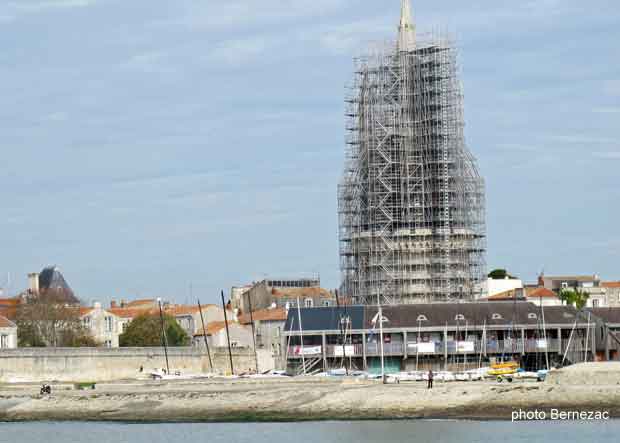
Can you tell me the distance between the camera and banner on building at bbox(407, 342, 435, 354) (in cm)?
9319

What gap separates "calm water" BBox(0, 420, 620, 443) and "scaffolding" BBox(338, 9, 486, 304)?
43.0 metres

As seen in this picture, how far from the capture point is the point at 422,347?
9331 centimetres

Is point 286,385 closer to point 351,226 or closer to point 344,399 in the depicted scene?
point 344,399

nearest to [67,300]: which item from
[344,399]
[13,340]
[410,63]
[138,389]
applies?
[13,340]

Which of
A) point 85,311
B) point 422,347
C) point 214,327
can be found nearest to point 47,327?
point 214,327

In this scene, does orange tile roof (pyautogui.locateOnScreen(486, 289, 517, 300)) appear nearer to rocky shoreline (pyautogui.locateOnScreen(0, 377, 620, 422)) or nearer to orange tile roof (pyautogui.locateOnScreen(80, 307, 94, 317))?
orange tile roof (pyautogui.locateOnScreen(80, 307, 94, 317))

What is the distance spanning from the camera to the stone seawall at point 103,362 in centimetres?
8750

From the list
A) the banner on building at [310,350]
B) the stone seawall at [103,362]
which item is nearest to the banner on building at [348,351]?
the banner on building at [310,350]

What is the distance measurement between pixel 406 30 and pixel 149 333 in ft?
88.8

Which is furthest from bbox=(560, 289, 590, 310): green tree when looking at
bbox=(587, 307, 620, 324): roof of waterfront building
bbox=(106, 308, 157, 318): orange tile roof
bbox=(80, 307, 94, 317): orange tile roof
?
bbox=(80, 307, 94, 317): orange tile roof

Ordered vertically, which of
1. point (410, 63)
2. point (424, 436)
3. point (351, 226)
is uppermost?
point (410, 63)

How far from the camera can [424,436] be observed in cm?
5550

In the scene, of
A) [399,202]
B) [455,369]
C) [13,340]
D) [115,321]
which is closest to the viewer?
[455,369]

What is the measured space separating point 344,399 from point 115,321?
56.3 meters
